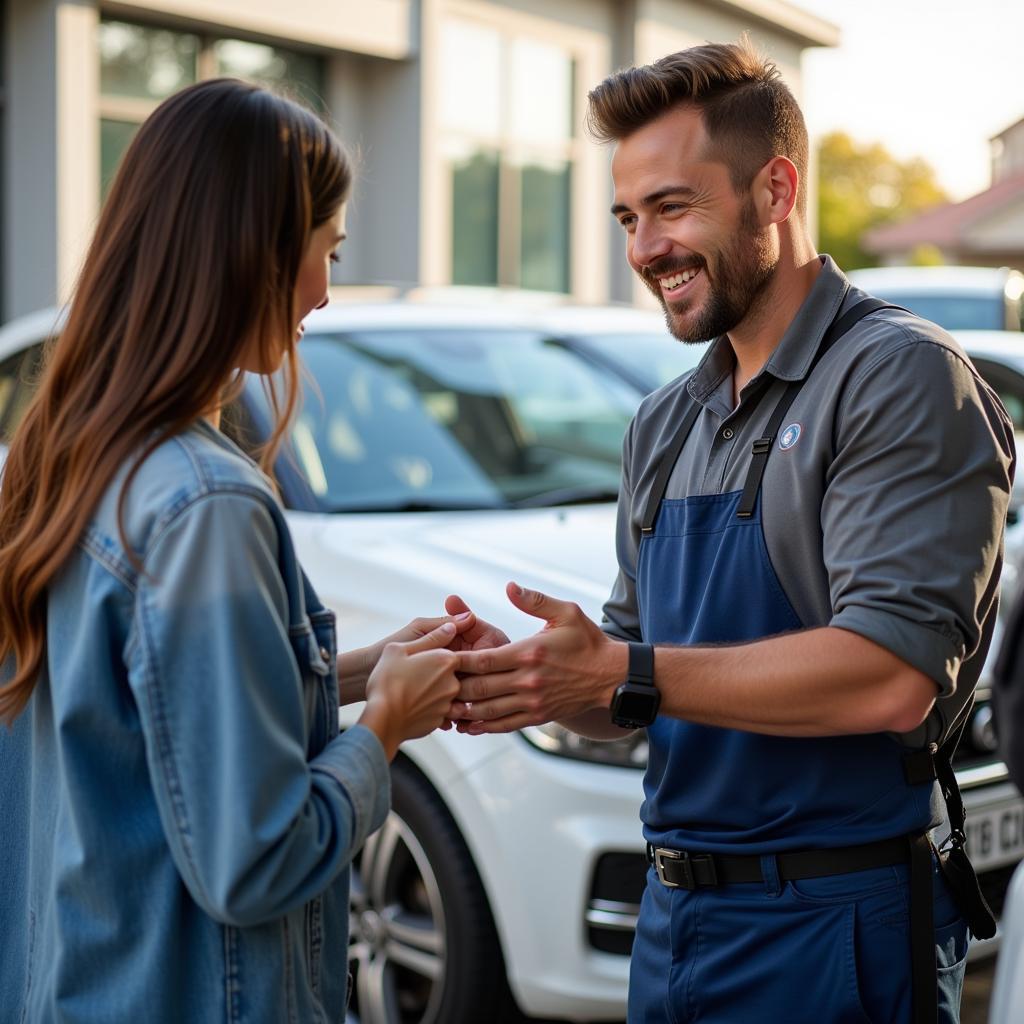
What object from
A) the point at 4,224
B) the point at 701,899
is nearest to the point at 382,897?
the point at 701,899

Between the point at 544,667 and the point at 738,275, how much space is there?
0.69 m

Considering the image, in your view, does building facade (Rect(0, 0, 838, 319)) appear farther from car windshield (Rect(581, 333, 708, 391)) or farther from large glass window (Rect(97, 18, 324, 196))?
car windshield (Rect(581, 333, 708, 391))

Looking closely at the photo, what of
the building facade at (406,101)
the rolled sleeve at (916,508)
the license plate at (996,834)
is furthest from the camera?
the building facade at (406,101)

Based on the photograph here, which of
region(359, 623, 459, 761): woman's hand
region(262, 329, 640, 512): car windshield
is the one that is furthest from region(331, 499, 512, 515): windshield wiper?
region(359, 623, 459, 761): woman's hand

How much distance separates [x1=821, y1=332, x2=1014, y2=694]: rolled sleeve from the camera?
1.96 m

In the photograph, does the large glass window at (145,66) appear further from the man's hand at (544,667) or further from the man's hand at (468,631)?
the man's hand at (544,667)

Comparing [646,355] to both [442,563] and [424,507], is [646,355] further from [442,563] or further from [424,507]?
[442,563]

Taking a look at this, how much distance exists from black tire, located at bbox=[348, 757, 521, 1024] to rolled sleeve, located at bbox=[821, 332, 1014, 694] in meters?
1.62

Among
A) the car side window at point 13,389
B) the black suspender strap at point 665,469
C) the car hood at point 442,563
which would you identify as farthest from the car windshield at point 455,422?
the black suspender strap at point 665,469

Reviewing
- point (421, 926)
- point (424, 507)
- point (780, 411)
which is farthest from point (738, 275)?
point (424, 507)

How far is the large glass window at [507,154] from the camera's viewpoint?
593 inches

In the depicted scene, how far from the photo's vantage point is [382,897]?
11.7 feet

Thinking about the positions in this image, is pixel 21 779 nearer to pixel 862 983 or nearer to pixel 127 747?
pixel 127 747

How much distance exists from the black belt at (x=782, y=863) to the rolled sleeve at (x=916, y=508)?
28 centimetres
